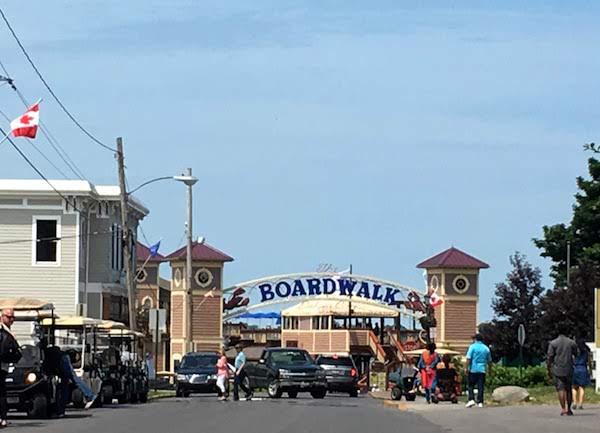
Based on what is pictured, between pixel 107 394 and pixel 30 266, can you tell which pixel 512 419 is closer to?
pixel 107 394

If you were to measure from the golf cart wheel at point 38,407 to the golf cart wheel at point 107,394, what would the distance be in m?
7.32

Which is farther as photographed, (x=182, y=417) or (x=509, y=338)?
(x=509, y=338)

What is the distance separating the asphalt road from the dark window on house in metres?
27.5

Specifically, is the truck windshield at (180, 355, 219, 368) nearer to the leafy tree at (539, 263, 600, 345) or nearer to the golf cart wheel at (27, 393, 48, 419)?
the leafy tree at (539, 263, 600, 345)

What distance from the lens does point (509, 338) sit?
68500 millimetres

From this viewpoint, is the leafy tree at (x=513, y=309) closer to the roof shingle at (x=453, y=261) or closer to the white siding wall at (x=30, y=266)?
the roof shingle at (x=453, y=261)

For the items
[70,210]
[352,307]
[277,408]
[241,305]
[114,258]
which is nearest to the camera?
[277,408]

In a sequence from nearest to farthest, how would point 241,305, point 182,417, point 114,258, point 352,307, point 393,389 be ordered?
point 182,417
point 393,389
point 114,258
point 241,305
point 352,307

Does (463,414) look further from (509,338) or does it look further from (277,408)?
(509,338)

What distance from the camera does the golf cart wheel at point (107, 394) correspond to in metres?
35.0

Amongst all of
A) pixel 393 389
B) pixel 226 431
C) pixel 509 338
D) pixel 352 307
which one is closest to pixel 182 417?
pixel 226 431

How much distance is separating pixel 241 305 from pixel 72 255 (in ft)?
50.6

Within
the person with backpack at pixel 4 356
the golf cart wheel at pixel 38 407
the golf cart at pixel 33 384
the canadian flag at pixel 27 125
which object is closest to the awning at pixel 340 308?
the canadian flag at pixel 27 125

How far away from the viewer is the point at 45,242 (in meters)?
59.2
